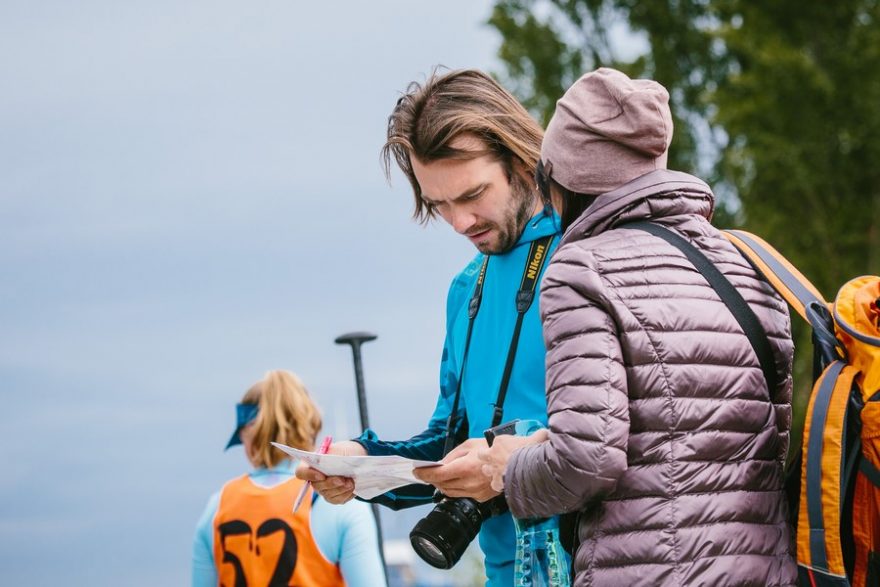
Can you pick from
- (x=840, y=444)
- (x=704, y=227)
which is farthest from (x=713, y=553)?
(x=704, y=227)

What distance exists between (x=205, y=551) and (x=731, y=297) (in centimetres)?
285

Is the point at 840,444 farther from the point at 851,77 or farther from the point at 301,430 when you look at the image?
the point at 851,77

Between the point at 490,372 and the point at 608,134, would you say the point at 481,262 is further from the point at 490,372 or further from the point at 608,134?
the point at 608,134

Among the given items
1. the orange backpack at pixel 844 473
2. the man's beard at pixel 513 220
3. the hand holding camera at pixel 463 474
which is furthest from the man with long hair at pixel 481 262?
the orange backpack at pixel 844 473

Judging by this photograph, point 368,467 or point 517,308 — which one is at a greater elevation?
point 517,308

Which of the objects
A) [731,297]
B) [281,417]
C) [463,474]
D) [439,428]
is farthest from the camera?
[281,417]

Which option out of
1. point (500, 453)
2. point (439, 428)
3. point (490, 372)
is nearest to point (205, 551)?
point (439, 428)

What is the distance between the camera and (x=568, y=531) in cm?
212

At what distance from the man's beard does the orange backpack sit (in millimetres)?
824

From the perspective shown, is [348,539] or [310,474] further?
[348,539]

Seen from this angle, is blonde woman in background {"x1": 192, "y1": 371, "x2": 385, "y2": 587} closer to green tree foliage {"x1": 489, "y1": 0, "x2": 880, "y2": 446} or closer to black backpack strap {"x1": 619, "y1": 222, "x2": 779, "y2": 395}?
black backpack strap {"x1": 619, "y1": 222, "x2": 779, "y2": 395}

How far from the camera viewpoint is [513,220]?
103 inches

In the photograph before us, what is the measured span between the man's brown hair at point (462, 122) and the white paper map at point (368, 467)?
28.6 inches

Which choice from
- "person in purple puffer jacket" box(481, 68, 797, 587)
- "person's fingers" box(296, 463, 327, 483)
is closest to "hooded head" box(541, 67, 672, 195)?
"person in purple puffer jacket" box(481, 68, 797, 587)
